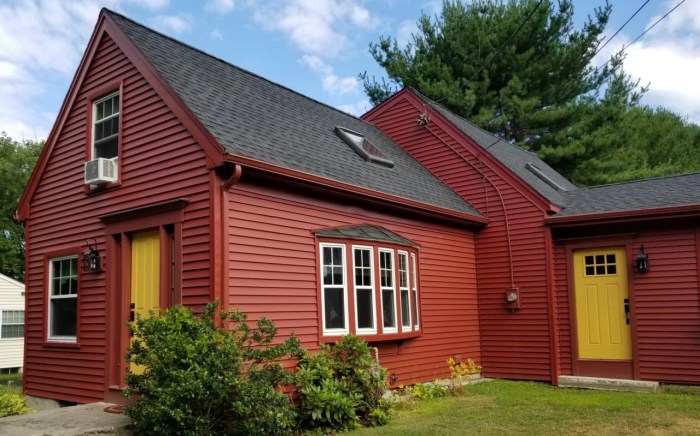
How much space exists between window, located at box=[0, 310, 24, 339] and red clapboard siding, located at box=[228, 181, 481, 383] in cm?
2035

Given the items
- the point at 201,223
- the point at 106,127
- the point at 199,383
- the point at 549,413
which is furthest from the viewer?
the point at 106,127

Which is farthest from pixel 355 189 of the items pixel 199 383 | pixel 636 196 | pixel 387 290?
pixel 636 196

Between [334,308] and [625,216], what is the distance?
554 cm

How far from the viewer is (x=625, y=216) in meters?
10.6

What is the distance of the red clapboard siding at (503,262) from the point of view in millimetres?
11523

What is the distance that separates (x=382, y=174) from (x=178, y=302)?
4.78 metres

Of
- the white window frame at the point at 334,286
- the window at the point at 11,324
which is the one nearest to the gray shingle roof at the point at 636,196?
the white window frame at the point at 334,286

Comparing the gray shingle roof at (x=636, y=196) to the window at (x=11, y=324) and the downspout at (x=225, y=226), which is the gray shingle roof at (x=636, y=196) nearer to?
the downspout at (x=225, y=226)

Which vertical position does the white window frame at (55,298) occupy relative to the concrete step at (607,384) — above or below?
above

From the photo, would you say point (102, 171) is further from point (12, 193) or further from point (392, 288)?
point (12, 193)

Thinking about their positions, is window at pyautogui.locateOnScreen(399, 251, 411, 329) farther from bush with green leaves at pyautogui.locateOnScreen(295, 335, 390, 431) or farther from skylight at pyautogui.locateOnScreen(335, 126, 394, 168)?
skylight at pyautogui.locateOnScreen(335, 126, 394, 168)

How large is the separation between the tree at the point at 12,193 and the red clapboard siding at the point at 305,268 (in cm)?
3349

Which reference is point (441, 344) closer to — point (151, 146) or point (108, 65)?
point (151, 146)

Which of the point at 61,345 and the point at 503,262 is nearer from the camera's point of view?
the point at 61,345
